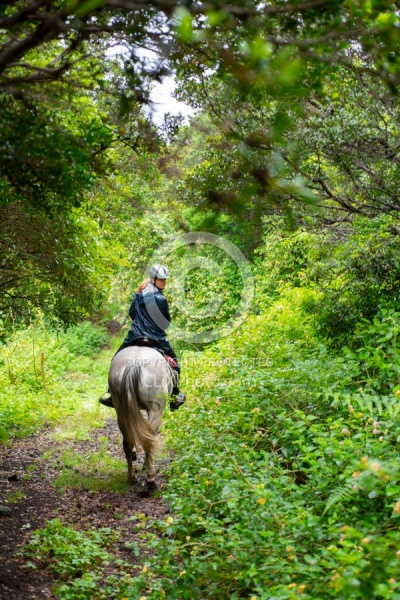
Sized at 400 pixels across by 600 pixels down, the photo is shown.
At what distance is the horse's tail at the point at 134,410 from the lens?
24.9 feet

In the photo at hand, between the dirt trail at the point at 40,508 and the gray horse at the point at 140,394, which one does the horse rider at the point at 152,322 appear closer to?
the gray horse at the point at 140,394

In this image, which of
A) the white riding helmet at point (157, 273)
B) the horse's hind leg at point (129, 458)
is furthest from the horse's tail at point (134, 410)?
the white riding helmet at point (157, 273)

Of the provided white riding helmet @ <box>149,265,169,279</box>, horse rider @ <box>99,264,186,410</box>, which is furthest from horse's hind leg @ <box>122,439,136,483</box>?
white riding helmet @ <box>149,265,169,279</box>

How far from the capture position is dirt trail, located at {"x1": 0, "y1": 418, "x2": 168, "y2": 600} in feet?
15.4

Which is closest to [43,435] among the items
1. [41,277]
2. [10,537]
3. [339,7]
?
[41,277]

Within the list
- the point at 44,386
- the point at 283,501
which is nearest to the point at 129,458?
the point at 283,501

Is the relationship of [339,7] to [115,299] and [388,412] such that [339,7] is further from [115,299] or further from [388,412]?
[115,299]

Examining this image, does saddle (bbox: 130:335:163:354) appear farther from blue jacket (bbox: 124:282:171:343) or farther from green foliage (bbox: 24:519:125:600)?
green foliage (bbox: 24:519:125:600)

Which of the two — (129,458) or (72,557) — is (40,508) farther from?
(72,557)

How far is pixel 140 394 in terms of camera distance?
7648mm

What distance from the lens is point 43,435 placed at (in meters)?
11.3

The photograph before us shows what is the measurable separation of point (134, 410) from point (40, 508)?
5.11 ft

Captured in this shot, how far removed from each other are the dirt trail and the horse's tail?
2.16ft

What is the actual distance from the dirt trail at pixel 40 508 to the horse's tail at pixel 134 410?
0.66 m
